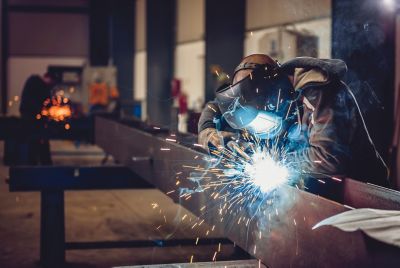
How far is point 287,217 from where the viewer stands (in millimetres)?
1878

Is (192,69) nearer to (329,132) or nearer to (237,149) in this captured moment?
(237,149)

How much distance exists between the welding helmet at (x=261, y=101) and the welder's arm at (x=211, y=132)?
1.10 feet

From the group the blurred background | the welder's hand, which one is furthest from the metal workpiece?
the blurred background

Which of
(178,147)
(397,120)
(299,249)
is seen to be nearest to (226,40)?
(397,120)

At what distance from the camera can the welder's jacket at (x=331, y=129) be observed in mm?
2309

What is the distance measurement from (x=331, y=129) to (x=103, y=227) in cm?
284

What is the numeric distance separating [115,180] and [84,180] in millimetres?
218

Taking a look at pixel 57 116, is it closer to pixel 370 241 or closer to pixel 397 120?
pixel 397 120

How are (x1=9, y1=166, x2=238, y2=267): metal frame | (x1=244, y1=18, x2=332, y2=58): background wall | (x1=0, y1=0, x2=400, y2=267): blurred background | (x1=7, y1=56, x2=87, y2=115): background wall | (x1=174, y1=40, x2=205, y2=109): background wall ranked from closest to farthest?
(x1=9, y1=166, x2=238, y2=267): metal frame, (x1=0, y1=0, x2=400, y2=267): blurred background, (x1=244, y1=18, x2=332, y2=58): background wall, (x1=174, y1=40, x2=205, y2=109): background wall, (x1=7, y1=56, x2=87, y2=115): background wall

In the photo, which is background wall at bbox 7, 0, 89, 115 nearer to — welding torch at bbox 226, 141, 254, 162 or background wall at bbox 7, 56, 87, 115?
background wall at bbox 7, 56, 87, 115

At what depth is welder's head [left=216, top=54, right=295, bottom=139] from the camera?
7.48 feet

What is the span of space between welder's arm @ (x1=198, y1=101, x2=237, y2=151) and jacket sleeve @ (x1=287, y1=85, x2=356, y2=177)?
457 millimetres

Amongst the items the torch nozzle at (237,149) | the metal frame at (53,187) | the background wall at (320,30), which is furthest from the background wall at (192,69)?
the torch nozzle at (237,149)

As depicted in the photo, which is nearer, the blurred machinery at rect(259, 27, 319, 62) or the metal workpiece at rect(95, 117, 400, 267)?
the metal workpiece at rect(95, 117, 400, 267)
